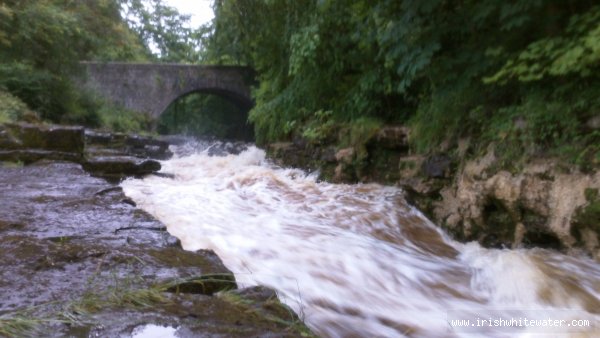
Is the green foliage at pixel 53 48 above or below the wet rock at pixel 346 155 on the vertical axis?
above

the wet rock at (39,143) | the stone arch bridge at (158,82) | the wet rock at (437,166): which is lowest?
the wet rock at (39,143)

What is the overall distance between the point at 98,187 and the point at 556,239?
3.54 m

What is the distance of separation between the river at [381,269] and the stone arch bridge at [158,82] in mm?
15607

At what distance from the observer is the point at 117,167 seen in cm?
637

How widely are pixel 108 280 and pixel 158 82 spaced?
20243 millimetres

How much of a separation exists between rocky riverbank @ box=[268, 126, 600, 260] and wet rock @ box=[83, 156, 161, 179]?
3604 mm

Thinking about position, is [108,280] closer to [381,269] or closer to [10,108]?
[381,269]

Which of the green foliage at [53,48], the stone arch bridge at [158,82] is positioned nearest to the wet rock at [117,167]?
the green foliage at [53,48]

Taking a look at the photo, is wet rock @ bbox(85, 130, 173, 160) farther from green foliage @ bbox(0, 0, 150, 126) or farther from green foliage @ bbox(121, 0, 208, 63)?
green foliage @ bbox(121, 0, 208, 63)

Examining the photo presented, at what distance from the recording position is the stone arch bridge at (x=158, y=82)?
768 inches

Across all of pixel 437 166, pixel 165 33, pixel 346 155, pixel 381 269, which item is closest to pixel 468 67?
pixel 437 166

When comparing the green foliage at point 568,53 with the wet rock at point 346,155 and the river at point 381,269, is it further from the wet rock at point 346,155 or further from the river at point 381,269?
the wet rock at point 346,155

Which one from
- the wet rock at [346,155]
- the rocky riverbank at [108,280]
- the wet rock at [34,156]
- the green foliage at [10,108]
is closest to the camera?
the rocky riverbank at [108,280]

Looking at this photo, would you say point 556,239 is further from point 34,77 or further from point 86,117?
point 86,117
